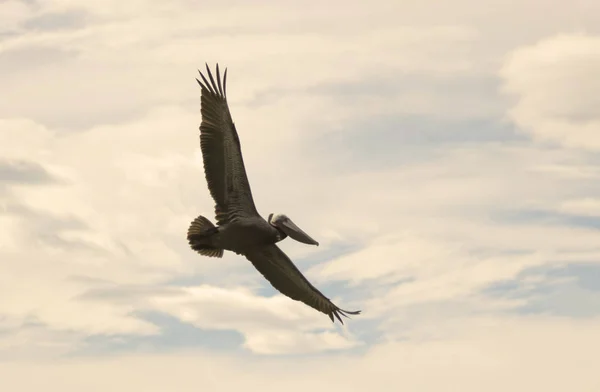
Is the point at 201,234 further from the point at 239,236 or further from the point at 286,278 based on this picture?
the point at 286,278

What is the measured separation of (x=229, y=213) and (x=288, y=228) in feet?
4.15

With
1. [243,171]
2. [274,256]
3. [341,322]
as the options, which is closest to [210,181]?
[243,171]

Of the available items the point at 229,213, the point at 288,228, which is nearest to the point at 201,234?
the point at 229,213

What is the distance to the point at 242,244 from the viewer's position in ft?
69.0

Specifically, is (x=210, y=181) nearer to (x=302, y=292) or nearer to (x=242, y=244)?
(x=242, y=244)

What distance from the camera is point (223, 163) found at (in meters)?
21.1

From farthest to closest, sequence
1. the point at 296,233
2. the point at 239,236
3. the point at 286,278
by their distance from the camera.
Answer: the point at 286,278
the point at 296,233
the point at 239,236

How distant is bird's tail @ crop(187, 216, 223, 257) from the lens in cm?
2084

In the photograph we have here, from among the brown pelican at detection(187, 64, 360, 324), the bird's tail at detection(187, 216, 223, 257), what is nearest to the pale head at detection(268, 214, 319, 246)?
the brown pelican at detection(187, 64, 360, 324)

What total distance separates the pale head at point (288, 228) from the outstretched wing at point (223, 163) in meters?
0.59

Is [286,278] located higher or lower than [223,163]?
lower

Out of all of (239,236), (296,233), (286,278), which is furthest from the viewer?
(286,278)

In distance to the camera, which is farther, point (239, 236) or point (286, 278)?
point (286, 278)

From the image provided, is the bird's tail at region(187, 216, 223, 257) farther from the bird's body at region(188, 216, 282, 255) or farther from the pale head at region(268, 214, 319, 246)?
the pale head at region(268, 214, 319, 246)
